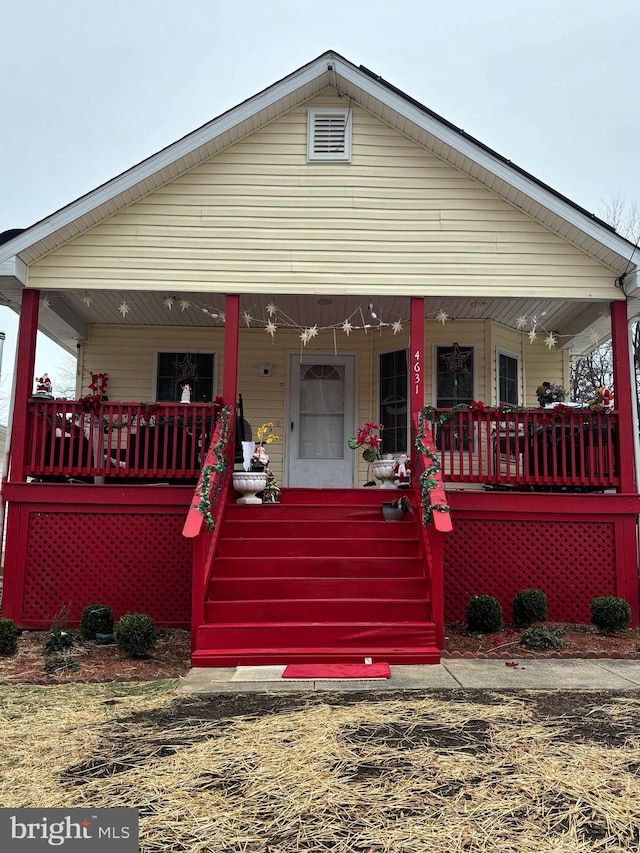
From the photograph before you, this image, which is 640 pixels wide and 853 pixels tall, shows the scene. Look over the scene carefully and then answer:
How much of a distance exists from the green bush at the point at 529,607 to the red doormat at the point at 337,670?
2.24 metres

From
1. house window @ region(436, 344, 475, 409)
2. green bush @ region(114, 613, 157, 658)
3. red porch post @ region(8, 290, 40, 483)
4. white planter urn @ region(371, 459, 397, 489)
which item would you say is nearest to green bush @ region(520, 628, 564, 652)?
white planter urn @ region(371, 459, 397, 489)

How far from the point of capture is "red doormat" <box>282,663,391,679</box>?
521 centimetres

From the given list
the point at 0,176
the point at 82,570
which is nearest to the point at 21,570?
the point at 82,570

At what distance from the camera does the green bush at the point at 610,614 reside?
693 cm

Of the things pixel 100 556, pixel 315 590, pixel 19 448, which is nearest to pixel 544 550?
pixel 315 590

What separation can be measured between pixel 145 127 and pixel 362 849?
64928mm

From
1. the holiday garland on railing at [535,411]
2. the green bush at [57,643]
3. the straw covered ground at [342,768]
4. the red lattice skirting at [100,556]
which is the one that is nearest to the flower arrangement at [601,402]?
the holiday garland on railing at [535,411]

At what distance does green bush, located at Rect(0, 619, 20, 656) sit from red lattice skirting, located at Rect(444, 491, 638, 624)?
15.1ft

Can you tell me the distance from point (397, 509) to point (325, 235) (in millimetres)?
3496

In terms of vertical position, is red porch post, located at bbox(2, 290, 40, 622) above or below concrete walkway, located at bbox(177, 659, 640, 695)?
above

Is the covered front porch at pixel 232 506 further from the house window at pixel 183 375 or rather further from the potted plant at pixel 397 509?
the house window at pixel 183 375

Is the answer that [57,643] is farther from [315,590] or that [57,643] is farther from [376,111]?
[376,111]

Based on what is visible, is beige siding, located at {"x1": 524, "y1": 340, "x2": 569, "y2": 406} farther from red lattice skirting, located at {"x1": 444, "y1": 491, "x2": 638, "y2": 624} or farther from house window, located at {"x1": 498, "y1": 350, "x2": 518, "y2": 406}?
red lattice skirting, located at {"x1": 444, "y1": 491, "x2": 638, "y2": 624}

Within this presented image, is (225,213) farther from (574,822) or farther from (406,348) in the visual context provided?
(574,822)
